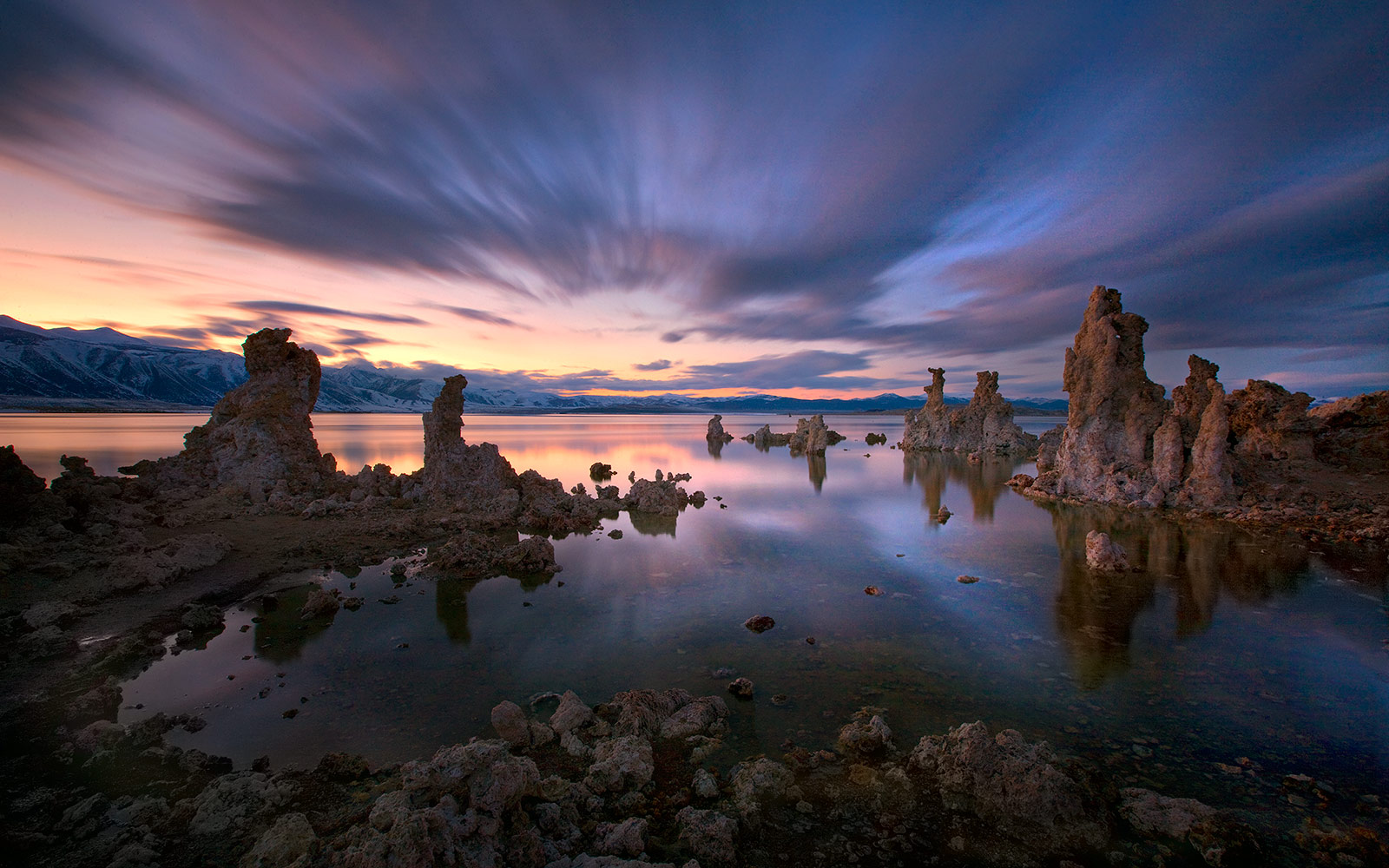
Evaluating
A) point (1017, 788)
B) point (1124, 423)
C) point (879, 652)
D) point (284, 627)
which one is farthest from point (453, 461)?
point (1124, 423)

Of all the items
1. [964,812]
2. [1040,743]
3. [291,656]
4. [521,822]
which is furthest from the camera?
[291,656]

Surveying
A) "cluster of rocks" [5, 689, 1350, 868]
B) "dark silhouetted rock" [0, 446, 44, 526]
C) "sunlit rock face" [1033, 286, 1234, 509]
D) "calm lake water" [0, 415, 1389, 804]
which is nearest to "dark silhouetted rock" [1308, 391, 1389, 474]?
"sunlit rock face" [1033, 286, 1234, 509]

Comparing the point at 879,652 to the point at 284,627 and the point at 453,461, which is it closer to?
the point at 284,627

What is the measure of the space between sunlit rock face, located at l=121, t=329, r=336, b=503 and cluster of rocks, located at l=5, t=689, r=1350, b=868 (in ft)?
50.7

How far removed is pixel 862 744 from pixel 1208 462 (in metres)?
24.3

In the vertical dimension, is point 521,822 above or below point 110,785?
above

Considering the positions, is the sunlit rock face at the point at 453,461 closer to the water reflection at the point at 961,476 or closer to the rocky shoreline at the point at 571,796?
the rocky shoreline at the point at 571,796

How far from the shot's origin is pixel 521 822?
14.4 feet

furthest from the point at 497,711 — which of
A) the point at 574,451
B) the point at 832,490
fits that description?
the point at 574,451

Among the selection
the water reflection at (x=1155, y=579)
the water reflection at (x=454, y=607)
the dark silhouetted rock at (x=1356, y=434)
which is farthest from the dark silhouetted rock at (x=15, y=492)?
the dark silhouetted rock at (x=1356, y=434)

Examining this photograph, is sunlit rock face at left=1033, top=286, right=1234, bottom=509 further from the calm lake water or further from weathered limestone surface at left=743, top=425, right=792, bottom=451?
weathered limestone surface at left=743, top=425, right=792, bottom=451

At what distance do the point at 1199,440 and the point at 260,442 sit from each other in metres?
37.5

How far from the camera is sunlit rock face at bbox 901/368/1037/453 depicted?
5416 centimetres

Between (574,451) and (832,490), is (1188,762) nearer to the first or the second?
(832,490)
